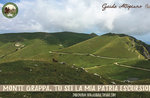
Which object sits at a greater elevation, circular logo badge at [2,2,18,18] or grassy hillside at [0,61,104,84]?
circular logo badge at [2,2,18,18]

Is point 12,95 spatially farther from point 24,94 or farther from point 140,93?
point 140,93

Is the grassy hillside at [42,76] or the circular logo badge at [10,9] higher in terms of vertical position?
the circular logo badge at [10,9]

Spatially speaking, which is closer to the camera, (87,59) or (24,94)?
(24,94)

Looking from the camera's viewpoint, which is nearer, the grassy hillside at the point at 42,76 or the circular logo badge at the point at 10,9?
the grassy hillside at the point at 42,76

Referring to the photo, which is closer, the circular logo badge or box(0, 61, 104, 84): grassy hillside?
box(0, 61, 104, 84): grassy hillside

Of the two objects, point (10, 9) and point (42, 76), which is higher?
point (10, 9)

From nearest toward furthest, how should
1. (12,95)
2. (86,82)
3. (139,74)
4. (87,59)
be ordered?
1. (12,95)
2. (86,82)
3. (139,74)
4. (87,59)

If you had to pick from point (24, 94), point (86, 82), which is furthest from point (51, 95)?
point (86, 82)

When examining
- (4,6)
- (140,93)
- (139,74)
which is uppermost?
(4,6)

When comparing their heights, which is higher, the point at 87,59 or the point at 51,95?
the point at 51,95

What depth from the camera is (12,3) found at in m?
34.5

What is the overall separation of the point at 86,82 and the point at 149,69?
96.0 m

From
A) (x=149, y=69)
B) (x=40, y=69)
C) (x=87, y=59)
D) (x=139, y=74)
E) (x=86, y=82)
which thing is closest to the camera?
(x=86, y=82)

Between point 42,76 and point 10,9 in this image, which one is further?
point 10,9
